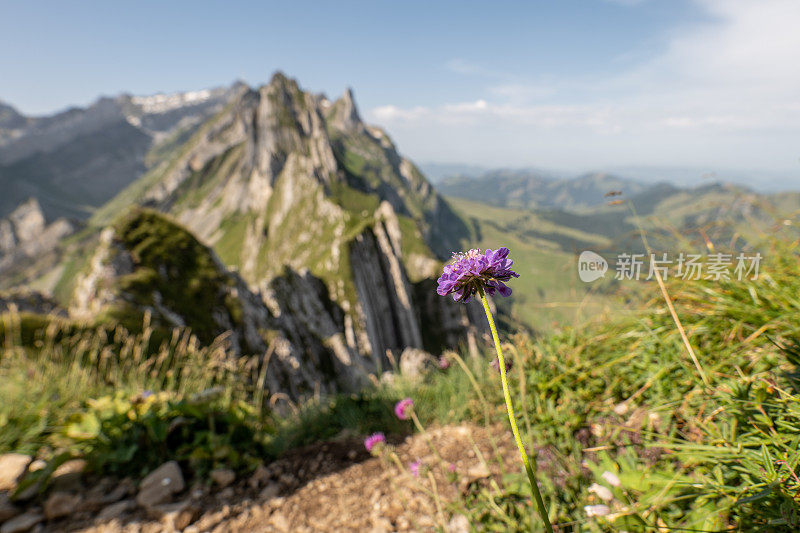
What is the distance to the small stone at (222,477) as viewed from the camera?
3.82 m

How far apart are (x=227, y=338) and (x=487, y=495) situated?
16777 millimetres

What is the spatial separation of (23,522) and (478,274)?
15.3 ft

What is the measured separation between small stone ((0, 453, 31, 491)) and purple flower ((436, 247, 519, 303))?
4.91 m

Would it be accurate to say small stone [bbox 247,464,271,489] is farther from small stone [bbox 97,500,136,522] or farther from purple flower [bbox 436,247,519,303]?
purple flower [bbox 436,247,519,303]

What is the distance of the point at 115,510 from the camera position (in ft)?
11.1

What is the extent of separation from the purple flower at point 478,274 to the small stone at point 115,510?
3.92 m

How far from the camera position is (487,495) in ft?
9.61

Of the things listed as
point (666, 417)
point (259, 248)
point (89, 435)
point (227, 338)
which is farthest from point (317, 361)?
point (259, 248)

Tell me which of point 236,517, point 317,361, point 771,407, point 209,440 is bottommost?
point 317,361

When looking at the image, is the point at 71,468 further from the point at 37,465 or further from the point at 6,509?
the point at 6,509

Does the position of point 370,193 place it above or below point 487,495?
above

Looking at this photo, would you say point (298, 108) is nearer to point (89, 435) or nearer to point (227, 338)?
point (227, 338)

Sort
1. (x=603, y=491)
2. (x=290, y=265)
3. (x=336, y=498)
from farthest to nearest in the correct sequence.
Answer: (x=290, y=265), (x=336, y=498), (x=603, y=491)

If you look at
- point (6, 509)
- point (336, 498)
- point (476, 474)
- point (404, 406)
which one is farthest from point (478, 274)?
point (6, 509)
